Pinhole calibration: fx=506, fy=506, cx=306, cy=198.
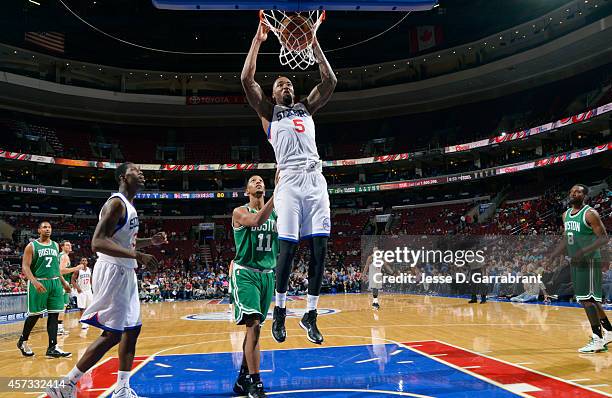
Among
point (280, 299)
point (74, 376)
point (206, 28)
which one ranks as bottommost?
point (74, 376)

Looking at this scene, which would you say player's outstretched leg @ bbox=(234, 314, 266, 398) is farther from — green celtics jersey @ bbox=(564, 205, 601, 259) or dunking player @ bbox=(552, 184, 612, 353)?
green celtics jersey @ bbox=(564, 205, 601, 259)

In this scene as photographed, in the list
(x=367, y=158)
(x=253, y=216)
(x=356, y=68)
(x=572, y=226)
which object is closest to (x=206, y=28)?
(x=356, y=68)

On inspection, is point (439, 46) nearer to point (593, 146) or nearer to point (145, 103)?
point (593, 146)

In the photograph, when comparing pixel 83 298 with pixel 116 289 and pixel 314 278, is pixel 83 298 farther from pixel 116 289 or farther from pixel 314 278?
pixel 314 278

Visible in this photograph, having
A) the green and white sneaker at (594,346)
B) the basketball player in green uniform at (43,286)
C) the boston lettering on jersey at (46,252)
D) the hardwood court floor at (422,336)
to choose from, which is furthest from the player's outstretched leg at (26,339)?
the green and white sneaker at (594,346)

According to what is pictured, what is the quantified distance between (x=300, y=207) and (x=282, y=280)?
0.69 meters

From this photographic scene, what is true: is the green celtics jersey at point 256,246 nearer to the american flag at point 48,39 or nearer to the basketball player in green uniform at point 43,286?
the basketball player in green uniform at point 43,286

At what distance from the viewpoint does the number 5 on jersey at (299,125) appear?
15.5 feet

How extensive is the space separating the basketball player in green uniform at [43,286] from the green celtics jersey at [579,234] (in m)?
8.09

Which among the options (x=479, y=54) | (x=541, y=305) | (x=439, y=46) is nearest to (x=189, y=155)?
(x=439, y=46)

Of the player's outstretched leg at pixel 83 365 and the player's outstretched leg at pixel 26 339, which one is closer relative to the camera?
the player's outstretched leg at pixel 83 365

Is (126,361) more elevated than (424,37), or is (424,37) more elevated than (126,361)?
(424,37)

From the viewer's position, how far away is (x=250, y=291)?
5.18m

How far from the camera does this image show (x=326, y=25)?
98.4 ft
